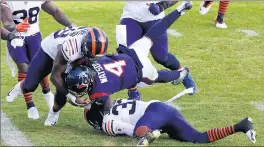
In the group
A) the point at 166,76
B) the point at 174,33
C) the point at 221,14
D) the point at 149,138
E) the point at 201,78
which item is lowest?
the point at 174,33

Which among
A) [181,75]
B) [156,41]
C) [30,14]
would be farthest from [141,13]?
[30,14]

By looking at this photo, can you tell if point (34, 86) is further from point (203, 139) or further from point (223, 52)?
point (223, 52)

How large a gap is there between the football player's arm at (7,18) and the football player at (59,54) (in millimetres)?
553

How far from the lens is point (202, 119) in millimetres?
6547

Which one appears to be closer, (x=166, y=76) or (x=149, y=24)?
(x=166, y=76)

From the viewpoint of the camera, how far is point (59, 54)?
227 inches

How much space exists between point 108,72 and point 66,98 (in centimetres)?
67

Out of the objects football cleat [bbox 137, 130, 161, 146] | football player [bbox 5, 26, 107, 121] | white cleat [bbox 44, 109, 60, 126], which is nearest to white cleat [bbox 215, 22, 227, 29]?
football player [bbox 5, 26, 107, 121]

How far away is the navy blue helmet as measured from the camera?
17.9 feet

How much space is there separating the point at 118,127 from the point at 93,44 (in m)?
0.72

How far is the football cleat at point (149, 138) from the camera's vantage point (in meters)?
5.25

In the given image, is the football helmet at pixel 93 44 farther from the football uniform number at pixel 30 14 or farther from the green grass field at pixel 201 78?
the football uniform number at pixel 30 14

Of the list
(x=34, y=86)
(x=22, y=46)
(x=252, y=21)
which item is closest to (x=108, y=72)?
(x=34, y=86)

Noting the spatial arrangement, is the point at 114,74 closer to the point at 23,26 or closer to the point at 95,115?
the point at 95,115
